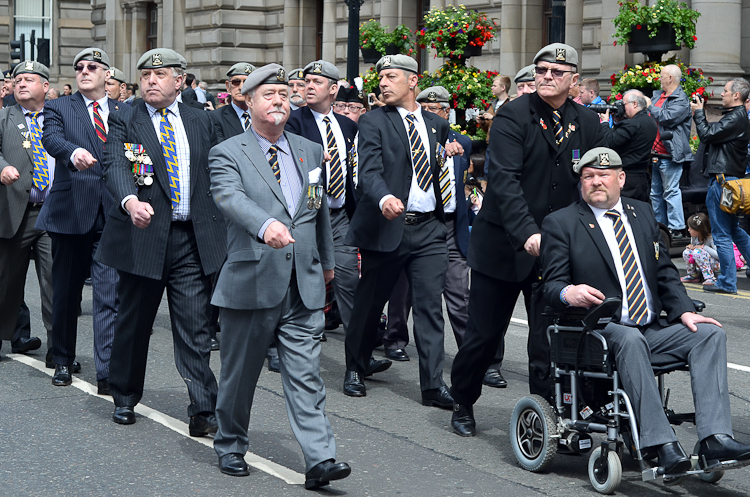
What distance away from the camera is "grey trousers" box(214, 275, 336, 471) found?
5199mm

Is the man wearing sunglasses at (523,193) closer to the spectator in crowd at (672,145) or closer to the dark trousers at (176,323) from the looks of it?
the dark trousers at (176,323)

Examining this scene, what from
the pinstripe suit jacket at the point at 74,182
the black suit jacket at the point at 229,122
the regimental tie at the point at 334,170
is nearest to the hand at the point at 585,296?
the pinstripe suit jacket at the point at 74,182

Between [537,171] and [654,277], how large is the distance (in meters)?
0.88

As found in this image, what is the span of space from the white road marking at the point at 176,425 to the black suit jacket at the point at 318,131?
239 centimetres

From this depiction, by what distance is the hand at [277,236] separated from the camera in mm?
4969

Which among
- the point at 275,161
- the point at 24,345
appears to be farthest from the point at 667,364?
the point at 24,345

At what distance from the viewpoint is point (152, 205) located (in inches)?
246

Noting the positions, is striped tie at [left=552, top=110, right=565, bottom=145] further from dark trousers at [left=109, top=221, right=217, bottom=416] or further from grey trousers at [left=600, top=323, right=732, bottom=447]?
dark trousers at [left=109, top=221, right=217, bottom=416]

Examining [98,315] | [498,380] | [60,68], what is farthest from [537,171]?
[60,68]

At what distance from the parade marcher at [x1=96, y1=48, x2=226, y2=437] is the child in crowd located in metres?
7.32

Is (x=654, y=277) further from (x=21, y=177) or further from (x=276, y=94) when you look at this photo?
(x=21, y=177)

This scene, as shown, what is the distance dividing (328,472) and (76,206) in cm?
315

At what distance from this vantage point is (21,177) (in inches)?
336

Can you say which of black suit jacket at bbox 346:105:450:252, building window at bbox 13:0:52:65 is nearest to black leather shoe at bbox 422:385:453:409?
black suit jacket at bbox 346:105:450:252
